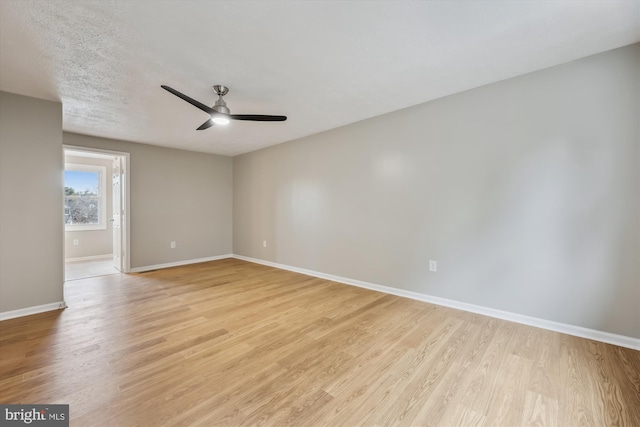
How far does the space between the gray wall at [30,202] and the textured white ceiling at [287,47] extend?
270 millimetres

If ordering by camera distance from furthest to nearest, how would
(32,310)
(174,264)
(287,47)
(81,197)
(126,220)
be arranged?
(81,197)
(174,264)
(126,220)
(32,310)
(287,47)

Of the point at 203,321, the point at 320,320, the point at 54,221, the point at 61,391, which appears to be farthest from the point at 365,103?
the point at 54,221

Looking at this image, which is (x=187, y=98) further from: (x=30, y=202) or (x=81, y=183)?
(x=81, y=183)

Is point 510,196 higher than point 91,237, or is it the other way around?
point 510,196

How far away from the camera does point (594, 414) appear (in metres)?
1.49

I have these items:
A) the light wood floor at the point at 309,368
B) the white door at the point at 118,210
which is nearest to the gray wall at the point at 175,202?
the white door at the point at 118,210

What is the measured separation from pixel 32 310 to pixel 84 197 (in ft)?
13.3

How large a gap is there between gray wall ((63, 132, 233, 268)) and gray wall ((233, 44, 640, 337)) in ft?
9.80

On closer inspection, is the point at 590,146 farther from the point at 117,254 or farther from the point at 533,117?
the point at 117,254

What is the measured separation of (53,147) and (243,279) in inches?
111

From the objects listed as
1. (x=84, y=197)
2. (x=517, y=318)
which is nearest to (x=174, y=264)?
(x=84, y=197)

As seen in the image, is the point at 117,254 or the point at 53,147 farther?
the point at 117,254

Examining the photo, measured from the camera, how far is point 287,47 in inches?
81.8

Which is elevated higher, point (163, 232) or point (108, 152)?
point (108, 152)
